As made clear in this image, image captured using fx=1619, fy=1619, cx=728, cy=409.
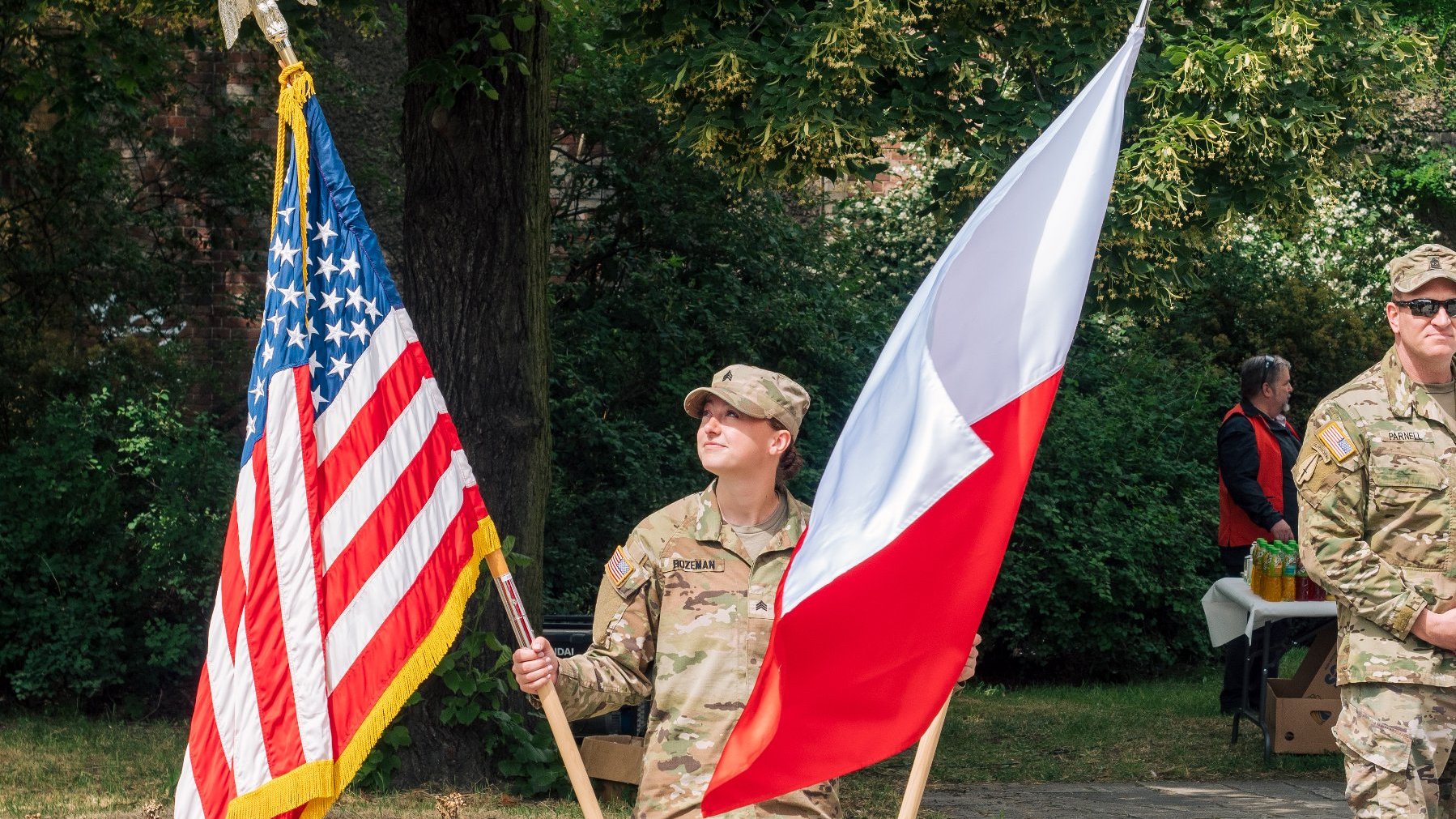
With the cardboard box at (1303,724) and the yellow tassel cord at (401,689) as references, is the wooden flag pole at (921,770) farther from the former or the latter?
the cardboard box at (1303,724)

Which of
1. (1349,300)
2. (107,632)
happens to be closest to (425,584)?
Answer: (107,632)

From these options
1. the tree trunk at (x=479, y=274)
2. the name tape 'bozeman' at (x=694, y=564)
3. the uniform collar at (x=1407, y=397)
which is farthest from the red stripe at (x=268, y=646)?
the tree trunk at (x=479, y=274)

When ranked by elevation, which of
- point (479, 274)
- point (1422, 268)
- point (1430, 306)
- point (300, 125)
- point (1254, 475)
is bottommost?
point (1254, 475)

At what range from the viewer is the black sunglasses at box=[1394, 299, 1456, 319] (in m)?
4.64

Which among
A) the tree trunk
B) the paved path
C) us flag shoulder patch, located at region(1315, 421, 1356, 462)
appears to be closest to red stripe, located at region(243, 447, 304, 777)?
us flag shoulder patch, located at region(1315, 421, 1356, 462)

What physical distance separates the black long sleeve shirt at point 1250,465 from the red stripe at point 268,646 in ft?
20.7

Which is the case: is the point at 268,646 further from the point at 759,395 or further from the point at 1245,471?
the point at 1245,471

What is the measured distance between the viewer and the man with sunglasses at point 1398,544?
4.54m

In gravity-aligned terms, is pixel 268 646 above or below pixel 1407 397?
below

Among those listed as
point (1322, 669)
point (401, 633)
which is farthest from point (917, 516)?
point (1322, 669)

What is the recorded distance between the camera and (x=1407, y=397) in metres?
4.73

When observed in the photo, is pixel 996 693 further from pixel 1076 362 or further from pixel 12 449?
pixel 12 449

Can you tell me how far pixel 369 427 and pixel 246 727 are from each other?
79 cm

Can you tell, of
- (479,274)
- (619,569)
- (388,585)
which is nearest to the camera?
(619,569)
